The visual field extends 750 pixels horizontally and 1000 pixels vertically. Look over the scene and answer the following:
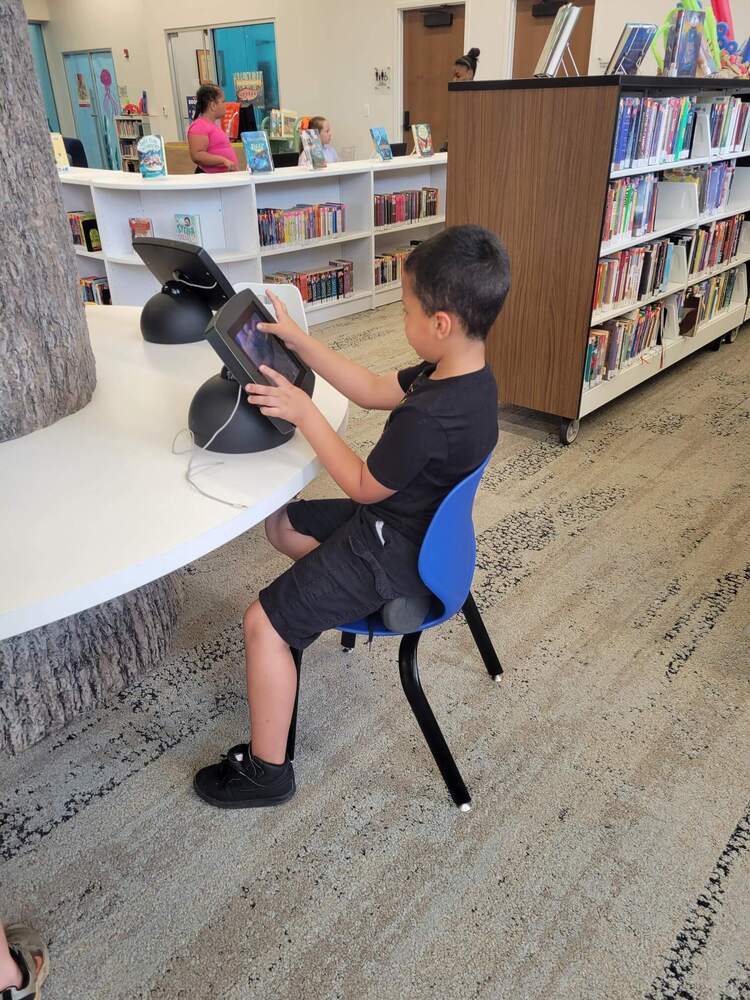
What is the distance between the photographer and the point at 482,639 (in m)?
1.84

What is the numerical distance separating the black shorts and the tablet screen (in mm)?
328

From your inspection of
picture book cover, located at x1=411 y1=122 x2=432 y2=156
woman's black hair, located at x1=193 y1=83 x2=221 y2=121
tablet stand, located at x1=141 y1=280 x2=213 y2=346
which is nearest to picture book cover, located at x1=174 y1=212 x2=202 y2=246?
woman's black hair, located at x1=193 y1=83 x2=221 y2=121

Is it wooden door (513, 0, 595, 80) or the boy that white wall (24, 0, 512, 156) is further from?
the boy

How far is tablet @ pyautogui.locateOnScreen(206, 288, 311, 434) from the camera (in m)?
1.14

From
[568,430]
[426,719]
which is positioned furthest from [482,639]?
[568,430]

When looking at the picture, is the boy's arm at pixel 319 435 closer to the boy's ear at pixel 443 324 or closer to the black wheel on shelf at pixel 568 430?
the boy's ear at pixel 443 324

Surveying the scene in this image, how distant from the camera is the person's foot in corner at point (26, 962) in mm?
1125

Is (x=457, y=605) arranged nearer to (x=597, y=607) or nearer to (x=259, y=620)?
(x=259, y=620)

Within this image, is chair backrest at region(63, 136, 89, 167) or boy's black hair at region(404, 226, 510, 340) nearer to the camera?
boy's black hair at region(404, 226, 510, 340)

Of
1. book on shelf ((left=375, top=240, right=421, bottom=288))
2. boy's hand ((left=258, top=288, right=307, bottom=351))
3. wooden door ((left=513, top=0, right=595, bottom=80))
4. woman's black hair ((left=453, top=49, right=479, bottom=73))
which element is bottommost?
book on shelf ((left=375, top=240, right=421, bottom=288))

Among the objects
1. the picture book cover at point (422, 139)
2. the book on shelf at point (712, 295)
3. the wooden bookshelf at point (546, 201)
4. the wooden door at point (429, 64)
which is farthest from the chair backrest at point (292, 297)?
the wooden door at point (429, 64)

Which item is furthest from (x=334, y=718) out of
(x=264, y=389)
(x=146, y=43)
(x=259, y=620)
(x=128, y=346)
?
(x=146, y=43)

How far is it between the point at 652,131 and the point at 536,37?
4883mm

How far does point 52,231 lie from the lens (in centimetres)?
145
